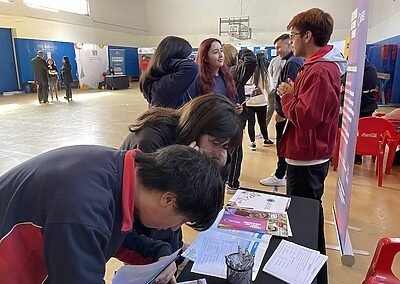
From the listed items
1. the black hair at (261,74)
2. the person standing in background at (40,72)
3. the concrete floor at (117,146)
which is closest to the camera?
the concrete floor at (117,146)

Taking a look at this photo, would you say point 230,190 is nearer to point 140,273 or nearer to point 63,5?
point 140,273

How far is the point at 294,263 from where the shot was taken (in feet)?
3.31

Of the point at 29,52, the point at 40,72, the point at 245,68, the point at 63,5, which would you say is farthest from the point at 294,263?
the point at 63,5

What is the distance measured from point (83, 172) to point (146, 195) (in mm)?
140

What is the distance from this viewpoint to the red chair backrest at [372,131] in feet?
11.0

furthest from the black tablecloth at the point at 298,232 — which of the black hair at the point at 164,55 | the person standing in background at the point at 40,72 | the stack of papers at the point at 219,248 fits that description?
the person standing in background at the point at 40,72

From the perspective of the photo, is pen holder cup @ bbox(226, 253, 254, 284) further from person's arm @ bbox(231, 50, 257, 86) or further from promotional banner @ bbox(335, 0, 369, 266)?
person's arm @ bbox(231, 50, 257, 86)

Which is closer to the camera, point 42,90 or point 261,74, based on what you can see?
point 261,74

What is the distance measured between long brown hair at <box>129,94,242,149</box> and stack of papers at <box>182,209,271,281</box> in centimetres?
31

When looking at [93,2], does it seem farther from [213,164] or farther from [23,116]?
[213,164]

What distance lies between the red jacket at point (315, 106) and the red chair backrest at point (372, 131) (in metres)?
1.81

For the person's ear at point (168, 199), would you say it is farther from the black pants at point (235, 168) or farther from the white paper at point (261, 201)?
the black pants at point (235, 168)

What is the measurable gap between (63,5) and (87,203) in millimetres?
15346

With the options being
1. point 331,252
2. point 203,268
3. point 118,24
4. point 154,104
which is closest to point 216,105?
point 203,268
